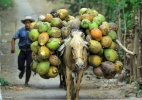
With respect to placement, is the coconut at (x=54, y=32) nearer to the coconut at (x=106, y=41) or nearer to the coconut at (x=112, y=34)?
the coconut at (x=106, y=41)

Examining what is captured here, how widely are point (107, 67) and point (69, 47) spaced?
1.08m

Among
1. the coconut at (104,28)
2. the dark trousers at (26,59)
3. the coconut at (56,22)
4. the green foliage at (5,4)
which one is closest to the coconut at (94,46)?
the coconut at (104,28)

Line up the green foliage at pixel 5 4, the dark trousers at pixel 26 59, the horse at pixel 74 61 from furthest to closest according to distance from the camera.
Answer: the green foliage at pixel 5 4 < the dark trousers at pixel 26 59 < the horse at pixel 74 61

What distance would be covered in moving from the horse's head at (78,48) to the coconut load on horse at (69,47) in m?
0.02

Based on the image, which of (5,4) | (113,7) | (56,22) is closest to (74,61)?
(56,22)

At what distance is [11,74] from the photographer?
1449 cm

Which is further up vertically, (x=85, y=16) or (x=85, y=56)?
(x=85, y=16)

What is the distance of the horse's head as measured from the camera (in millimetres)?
8940

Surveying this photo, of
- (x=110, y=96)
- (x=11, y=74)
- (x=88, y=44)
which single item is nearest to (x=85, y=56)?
(x=88, y=44)

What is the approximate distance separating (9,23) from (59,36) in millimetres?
14274

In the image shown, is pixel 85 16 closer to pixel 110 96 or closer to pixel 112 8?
pixel 110 96

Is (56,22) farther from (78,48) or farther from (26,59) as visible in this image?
(26,59)

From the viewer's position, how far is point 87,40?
984cm

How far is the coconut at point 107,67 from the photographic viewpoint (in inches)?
396
